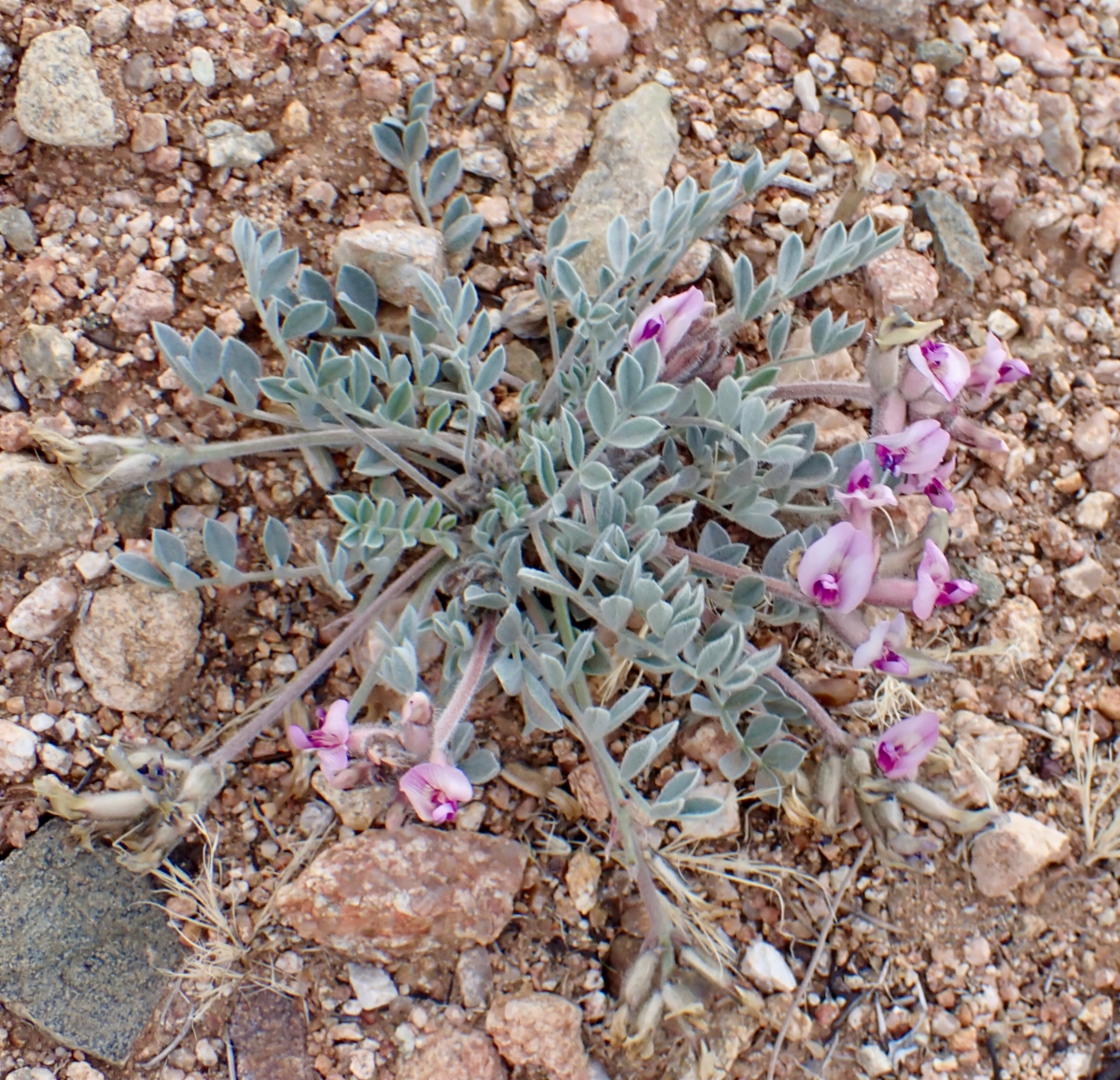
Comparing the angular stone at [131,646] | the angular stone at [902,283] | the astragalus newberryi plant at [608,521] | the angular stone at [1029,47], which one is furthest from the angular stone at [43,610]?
the angular stone at [1029,47]

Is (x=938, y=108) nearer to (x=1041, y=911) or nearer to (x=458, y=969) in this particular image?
(x=1041, y=911)

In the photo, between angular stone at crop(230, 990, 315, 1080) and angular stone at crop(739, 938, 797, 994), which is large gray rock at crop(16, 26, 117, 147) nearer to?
angular stone at crop(230, 990, 315, 1080)

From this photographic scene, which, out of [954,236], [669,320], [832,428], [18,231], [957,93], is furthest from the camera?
[957,93]

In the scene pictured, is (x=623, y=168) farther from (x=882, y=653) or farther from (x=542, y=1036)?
(x=542, y=1036)

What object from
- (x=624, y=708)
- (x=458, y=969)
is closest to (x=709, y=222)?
(x=624, y=708)

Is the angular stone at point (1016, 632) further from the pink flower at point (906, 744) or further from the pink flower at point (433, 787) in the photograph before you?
the pink flower at point (433, 787)

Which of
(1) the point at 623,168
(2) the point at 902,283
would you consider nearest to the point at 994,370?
(2) the point at 902,283
